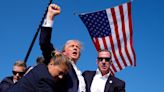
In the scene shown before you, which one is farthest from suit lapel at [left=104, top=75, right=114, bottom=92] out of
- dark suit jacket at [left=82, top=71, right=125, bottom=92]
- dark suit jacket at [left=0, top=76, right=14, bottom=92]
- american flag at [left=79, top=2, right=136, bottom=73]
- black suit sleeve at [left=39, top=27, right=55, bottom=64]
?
american flag at [left=79, top=2, right=136, bottom=73]

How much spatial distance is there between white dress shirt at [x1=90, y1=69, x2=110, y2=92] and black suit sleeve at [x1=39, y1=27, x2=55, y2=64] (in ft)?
5.70

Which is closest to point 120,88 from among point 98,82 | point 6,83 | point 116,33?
point 98,82

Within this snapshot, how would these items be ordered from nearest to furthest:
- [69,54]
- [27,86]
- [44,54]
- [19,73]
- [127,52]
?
1. [27,86]
2. [44,54]
3. [69,54]
4. [19,73]
5. [127,52]

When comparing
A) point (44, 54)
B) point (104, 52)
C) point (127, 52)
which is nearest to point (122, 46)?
point (127, 52)

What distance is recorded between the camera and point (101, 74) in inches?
274

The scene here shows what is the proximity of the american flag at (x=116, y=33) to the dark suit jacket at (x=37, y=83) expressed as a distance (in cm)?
644

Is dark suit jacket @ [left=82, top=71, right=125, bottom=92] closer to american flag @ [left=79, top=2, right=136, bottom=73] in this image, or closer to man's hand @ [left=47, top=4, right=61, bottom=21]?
man's hand @ [left=47, top=4, right=61, bottom=21]

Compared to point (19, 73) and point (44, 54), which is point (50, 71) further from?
point (19, 73)

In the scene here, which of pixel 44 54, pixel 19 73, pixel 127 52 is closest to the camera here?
pixel 44 54

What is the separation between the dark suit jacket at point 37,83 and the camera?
15.5 ft

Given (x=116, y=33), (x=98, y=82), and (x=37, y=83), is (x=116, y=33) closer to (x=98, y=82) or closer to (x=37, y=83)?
(x=98, y=82)

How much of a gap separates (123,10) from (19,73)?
211 inches

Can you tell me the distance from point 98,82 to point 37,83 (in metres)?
2.26

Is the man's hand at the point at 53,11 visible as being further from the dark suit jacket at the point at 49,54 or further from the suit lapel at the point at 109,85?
the suit lapel at the point at 109,85
